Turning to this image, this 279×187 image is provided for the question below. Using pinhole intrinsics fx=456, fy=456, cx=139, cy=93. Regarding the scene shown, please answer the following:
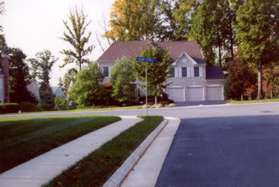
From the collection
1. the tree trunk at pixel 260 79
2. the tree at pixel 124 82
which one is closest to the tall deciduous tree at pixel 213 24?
the tree trunk at pixel 260 79

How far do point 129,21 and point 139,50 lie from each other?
952 centimetres

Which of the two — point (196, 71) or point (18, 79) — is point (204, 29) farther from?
point (18, 79)

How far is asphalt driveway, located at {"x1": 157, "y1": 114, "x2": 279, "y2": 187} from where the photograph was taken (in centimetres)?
784

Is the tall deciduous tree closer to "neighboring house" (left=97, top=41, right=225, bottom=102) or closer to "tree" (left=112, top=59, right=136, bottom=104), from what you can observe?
"neighboring house" (left=97, top=41, right=225, bottom=102)

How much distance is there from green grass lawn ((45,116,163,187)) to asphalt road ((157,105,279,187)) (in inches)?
40.2

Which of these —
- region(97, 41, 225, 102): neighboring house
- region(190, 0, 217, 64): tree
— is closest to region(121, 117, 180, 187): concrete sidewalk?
region(97, 41, 225, 102): neighboring house

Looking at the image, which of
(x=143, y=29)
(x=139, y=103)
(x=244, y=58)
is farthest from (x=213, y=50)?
(x=139, y=103)

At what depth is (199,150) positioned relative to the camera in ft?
37.8

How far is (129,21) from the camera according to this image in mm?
64625

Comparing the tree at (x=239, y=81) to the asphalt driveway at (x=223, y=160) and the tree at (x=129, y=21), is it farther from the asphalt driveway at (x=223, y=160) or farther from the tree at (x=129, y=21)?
the asphalt driveway at (x=223, y=160)

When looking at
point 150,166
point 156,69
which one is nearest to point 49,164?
point 150,166

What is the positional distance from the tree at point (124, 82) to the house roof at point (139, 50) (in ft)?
22.7

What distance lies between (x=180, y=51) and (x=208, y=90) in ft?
20.1

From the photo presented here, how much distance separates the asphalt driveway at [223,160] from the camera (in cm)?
784
